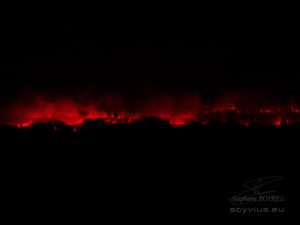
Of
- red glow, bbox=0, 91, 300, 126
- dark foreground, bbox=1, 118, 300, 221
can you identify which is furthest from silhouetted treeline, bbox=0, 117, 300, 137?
red glow, bbox=0, 91, 300, 126

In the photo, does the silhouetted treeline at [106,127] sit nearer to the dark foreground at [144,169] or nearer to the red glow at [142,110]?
the dark foreground at [144,169]

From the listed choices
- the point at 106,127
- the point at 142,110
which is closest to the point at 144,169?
the point at 106,127

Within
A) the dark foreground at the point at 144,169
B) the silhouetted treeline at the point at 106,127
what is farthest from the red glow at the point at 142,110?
the dark foreground at the point at 144,169

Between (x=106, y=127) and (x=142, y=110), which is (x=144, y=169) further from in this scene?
(x=142, y=110)

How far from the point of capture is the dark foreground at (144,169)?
9.43ft

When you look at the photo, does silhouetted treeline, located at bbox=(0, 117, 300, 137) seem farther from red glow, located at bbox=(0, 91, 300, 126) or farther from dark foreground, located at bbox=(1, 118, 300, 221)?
red glow, located at bbox=(0, 91, 300, 126)

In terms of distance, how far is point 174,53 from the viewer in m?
4.86

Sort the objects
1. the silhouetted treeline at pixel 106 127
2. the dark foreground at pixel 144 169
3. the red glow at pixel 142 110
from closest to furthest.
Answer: the dark foreground at pixel 144 169 < the silhouetted treeline at pixel 106 127 < the red glow at pixel 142 110

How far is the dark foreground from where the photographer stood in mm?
2875

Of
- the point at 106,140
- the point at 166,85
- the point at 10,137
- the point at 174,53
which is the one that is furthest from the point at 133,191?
the point at 174,53

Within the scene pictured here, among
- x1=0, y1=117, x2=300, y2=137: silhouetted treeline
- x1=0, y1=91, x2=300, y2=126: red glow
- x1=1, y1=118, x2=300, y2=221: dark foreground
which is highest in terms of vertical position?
x1=0, y1=91, x2=300, y2=126: red glow

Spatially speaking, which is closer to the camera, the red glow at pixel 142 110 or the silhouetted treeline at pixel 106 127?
the silhouetted treeline at pixel 106 127

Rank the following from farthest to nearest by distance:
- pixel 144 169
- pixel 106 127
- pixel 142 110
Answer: pixel 142 110
pixel 106 127
pixel 144 169

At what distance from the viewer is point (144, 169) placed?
312 cm
